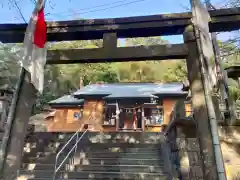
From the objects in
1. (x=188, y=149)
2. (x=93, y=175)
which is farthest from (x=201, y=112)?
(x=93, y=175)

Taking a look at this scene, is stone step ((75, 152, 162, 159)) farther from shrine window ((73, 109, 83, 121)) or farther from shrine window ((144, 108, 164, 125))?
shrine window ((73, 109, 83, 121))

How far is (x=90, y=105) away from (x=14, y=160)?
10.6 metres

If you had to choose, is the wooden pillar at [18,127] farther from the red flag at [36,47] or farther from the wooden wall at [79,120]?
the wooden wall at [79,120]

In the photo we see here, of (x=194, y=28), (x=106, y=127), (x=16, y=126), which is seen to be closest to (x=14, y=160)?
(x=16, y=126)

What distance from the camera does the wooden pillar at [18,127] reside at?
310cm

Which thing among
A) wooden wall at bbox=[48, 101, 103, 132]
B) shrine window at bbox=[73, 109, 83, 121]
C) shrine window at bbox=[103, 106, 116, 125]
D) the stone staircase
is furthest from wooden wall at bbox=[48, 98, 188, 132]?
the stone staircase

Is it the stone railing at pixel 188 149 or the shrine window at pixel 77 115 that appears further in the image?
the shrine window at pixel 77 115

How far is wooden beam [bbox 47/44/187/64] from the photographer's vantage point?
3.44m

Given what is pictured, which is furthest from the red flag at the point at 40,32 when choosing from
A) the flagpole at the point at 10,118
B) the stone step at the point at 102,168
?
the stone step at the point at 102,168

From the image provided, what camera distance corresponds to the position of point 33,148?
24.1 ft

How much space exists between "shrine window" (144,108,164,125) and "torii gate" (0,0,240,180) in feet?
34.0

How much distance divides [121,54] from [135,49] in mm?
253

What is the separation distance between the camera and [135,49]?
138 inches

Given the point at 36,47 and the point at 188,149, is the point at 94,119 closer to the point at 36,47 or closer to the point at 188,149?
the point at 188,149
